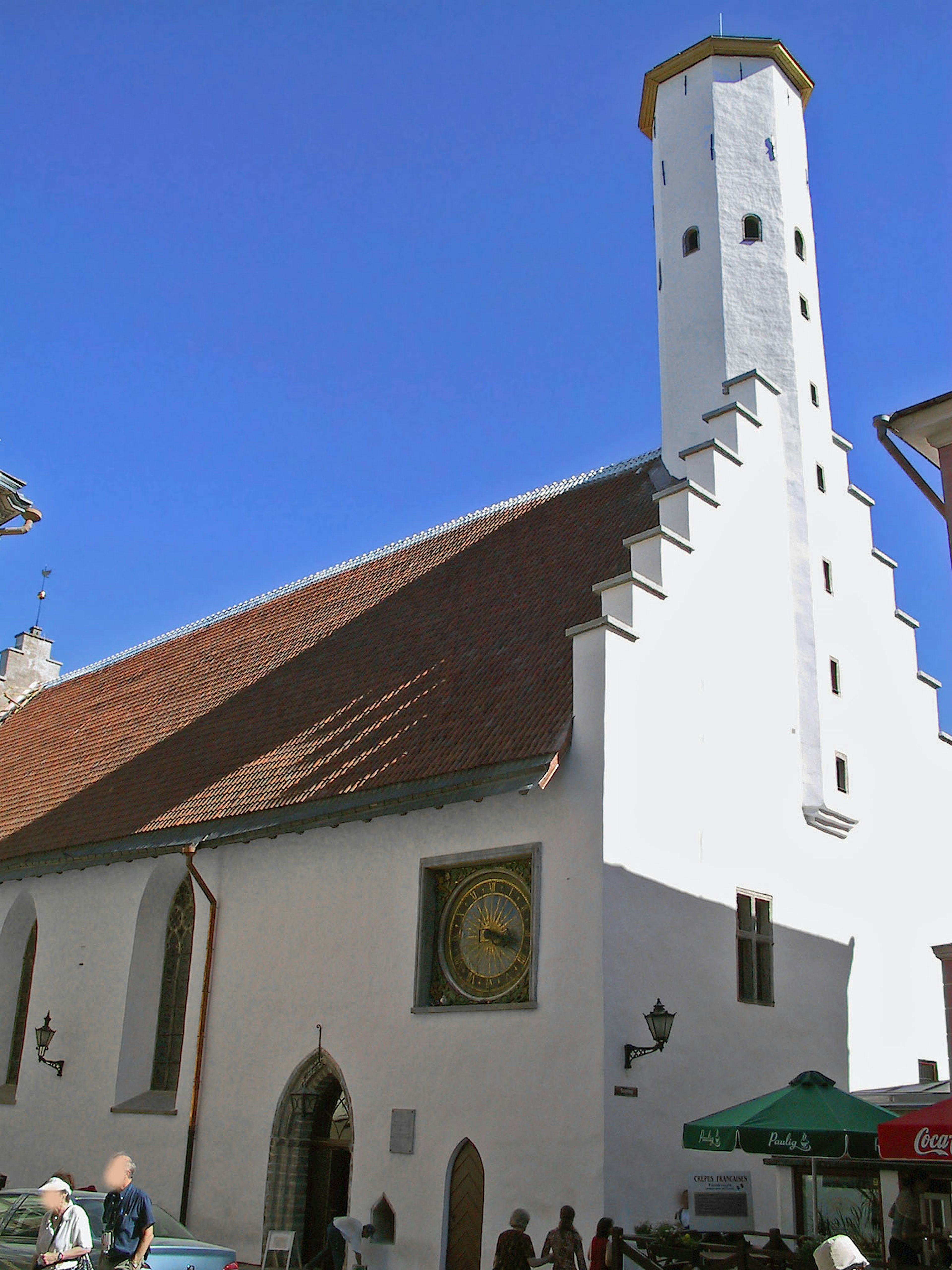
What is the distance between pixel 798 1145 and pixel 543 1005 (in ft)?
11.4

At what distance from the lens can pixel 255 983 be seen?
52.7 ft

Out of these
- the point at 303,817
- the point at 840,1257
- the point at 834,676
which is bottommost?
the point at 840,1257

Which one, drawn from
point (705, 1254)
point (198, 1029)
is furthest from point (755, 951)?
point (198, 1029)

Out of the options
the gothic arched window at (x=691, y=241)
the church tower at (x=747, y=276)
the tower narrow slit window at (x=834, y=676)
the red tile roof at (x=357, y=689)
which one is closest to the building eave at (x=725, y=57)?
the church tower at (x=747, y=276)

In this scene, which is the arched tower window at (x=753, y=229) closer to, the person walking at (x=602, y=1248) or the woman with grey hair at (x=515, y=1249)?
the person walking at (x=602, y=1248)

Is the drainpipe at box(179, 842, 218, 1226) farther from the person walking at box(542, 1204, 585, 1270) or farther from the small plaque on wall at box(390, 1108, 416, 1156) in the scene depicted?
the person walking at box(542, 1204, 585, 1270)

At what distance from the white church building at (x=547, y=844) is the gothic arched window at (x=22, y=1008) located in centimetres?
9

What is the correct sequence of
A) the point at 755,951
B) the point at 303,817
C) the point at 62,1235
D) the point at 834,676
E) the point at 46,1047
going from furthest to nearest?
1. the point at 46,1047
2. the point at 834,676
3. the point at 303,817
4. the point at 755,951
5. the point at 62,1235

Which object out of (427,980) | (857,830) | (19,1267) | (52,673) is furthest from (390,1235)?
(52,673)

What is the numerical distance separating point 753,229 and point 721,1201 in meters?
14.3

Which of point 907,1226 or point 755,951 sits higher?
point 755,951

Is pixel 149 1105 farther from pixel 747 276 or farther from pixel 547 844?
pixel 747 276

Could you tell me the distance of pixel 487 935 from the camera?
14.0 meters

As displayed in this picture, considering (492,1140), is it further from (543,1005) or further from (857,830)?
(857,830)
